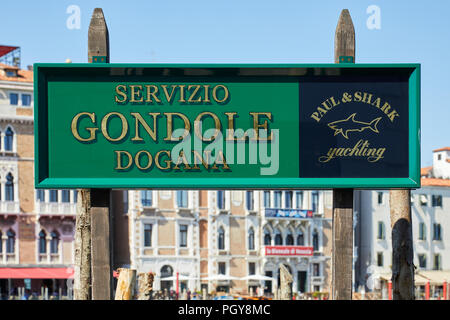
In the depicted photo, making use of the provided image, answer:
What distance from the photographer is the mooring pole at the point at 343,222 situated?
312 inches

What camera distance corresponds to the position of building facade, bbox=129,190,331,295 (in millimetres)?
54625

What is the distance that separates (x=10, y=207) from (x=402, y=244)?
42.7 meters

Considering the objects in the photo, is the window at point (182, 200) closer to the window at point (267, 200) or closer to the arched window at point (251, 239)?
the arched window at point (251, 239)

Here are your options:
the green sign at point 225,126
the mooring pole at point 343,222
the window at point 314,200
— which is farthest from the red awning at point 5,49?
the mooring pole at point 343,222

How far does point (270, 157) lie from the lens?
7.91 m

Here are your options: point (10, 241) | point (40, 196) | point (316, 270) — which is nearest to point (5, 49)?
point (40, 196)

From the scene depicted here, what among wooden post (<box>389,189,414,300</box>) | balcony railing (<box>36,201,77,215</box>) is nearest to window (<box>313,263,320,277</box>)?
balcony railing (<box>36,201,77,215</box>)

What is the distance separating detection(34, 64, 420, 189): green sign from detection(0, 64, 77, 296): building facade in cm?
4369

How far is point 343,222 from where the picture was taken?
801cm

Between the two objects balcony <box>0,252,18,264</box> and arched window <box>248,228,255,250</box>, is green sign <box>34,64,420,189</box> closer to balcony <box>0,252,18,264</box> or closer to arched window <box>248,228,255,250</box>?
balcony <box>0,252,18,264</box>

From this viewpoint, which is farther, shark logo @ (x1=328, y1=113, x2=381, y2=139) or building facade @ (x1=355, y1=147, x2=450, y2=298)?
building facade @ (x1=355, y1=147, x2=450, y2=298)

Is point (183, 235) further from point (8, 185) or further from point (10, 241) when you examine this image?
point (8, 185)

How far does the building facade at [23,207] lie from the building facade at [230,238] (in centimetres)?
493
